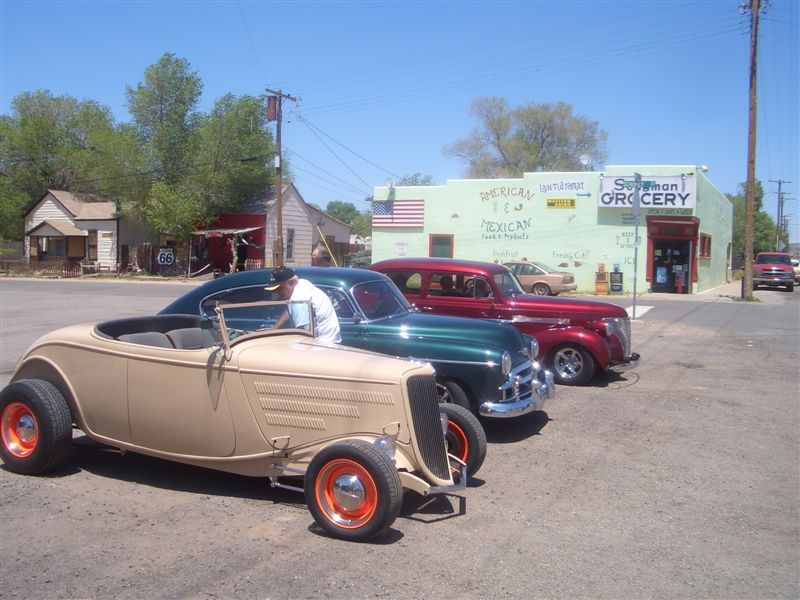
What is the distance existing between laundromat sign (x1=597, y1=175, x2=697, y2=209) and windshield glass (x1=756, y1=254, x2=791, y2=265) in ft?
39.1

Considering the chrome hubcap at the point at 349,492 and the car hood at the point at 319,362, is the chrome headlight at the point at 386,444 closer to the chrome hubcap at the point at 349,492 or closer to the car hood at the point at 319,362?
the chrome hubcap at the point at 349,492

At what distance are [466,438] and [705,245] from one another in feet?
102

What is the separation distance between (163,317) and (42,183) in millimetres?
51297

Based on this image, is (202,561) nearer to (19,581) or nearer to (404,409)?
(19,581)

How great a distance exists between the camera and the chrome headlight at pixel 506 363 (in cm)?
649

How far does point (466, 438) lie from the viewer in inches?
215

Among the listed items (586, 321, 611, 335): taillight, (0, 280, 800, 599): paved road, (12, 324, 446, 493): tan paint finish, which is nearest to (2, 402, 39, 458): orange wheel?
(0, 280, 800, 599): paved road

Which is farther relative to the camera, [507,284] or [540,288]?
[540,288]

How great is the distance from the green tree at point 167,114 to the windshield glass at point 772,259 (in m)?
33.2

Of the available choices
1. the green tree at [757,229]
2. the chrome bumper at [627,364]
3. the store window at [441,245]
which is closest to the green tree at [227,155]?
the store window at [441,245]

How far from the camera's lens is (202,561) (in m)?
4.08

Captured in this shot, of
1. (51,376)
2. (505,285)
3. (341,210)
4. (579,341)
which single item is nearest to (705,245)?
(505,285)

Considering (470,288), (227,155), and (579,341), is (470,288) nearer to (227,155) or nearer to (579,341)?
(579,341)

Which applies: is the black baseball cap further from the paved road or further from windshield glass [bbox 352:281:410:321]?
the paved road
